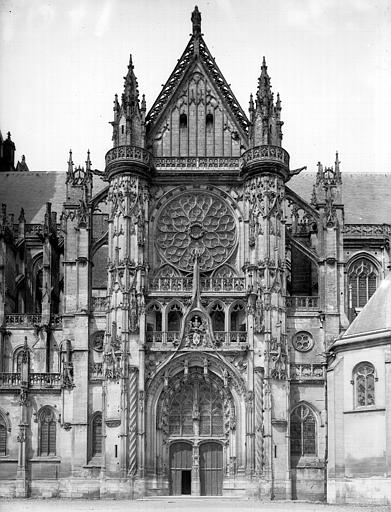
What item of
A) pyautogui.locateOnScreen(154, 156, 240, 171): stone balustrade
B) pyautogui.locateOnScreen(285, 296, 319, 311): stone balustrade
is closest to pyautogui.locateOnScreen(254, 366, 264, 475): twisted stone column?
pyautogui.locateOnScreen(285, 296, 319, 311): stone balustrade

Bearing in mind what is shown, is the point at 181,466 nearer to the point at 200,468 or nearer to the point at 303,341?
the point at 200,468

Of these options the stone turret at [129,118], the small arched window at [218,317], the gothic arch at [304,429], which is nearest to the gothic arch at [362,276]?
the small arched window at [218,317]

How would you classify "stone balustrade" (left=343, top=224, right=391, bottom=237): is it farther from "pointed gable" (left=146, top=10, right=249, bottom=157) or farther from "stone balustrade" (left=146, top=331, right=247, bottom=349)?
"stone balustrade" (left=146, top=331, right=247, bottom=349)

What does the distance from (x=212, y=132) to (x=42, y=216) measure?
14470mm

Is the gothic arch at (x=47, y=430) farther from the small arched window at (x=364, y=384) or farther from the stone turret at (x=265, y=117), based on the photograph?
the stone turret at (x=265, y=117)

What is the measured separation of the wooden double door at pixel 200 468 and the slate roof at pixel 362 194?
19674mm

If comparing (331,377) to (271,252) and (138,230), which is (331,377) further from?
(138,230)

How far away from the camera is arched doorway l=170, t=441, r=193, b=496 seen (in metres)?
53.8

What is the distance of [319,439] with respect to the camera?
177ft

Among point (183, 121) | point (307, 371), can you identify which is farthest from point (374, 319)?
point (183, 121)

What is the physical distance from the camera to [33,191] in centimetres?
6962

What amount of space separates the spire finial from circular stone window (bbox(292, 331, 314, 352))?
19467 mm

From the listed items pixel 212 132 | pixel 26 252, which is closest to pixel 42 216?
pixel 26 252

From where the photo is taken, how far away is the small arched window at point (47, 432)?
54.6m
